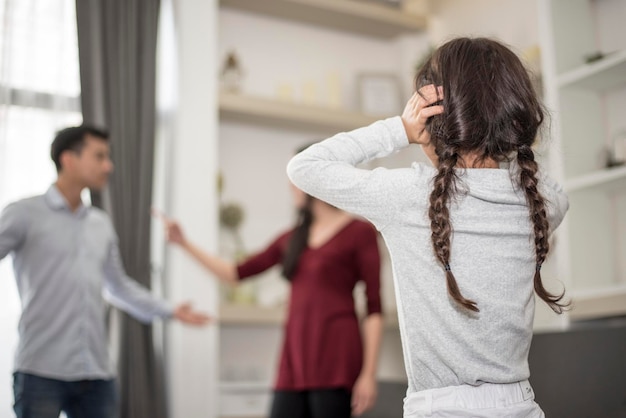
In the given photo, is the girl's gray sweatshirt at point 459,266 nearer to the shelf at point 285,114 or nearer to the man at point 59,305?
the man at point 59,305

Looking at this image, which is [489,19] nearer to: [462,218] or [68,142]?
[68,142]

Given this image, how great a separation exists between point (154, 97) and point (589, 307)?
2199mm

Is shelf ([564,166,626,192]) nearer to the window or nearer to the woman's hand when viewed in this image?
the woman's hand

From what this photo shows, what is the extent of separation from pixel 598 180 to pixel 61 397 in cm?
226

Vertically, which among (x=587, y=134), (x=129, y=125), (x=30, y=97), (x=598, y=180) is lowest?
(x=598, y=180)

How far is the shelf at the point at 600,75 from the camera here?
320 centimetres

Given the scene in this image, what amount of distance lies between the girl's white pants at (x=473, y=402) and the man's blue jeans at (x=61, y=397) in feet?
5.03

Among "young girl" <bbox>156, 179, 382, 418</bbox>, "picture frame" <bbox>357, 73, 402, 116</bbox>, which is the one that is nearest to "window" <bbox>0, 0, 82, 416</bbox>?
"young girl" <bbox>156, 179, 382, 418</bbox>

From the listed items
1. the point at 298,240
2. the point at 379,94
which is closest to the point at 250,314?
the point at 298,240

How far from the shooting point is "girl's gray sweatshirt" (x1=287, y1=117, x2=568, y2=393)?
1280 millimetres

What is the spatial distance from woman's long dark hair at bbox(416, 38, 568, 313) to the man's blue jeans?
65.3 inches

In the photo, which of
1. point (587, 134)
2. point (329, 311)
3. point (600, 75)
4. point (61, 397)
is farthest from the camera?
point (587, 134)

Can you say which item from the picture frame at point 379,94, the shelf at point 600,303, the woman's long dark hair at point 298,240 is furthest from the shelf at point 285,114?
the shelf at point 600,303

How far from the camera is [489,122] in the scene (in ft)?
4.35
